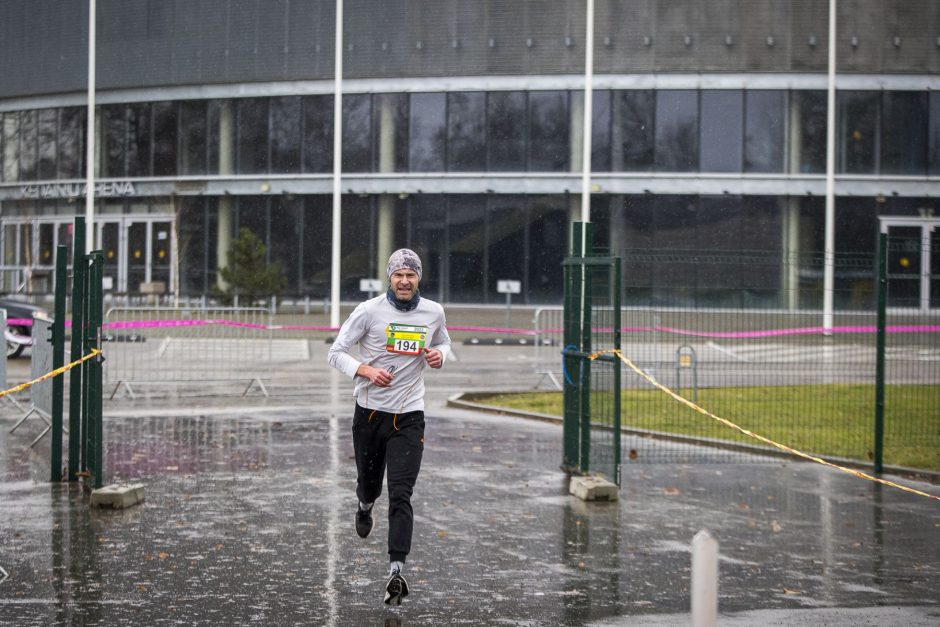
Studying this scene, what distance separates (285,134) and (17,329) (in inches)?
768

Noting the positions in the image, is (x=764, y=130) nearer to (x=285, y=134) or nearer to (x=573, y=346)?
(x=285, y=134)

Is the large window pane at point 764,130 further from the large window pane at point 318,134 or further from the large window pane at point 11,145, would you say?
the large window pane at point 11,145

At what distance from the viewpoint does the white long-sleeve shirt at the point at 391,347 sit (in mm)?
8047

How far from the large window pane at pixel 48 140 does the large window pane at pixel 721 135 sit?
2409 cm

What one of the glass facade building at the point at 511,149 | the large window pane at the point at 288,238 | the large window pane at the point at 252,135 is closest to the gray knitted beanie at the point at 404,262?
the glass facade building at the point at 511,149

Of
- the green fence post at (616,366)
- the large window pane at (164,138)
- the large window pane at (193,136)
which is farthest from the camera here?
the large window pane at (164,138)

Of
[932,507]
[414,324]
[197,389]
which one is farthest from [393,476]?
[197,389]

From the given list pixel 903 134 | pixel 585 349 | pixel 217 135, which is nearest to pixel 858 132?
pixel 903 134

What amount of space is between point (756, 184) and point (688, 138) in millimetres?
2647

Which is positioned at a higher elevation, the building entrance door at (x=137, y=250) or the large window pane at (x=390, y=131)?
the large window pane at (x=390, y=131)

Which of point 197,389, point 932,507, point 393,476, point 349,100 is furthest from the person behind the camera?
point 349,100

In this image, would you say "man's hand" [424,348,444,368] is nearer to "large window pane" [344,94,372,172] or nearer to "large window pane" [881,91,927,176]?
"large window pane" [344,94,372,172]

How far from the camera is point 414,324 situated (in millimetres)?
8133

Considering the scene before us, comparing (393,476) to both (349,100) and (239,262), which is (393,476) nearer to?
(239,262)
